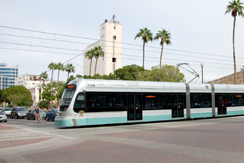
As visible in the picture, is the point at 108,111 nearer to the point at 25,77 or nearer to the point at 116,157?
the point at 116,157

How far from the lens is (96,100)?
17.8 meters

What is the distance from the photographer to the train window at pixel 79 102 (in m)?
17.0

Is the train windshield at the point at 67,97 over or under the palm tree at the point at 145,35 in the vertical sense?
under

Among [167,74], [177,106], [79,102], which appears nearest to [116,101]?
[79,102]

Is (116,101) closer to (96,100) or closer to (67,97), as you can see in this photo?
(96,100)

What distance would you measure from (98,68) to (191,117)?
68826mm

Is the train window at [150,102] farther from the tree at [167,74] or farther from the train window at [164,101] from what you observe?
the tree at [167,74]

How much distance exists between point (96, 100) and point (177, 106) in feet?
24.8

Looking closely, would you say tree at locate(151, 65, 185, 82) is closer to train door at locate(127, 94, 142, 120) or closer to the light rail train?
the light rail train

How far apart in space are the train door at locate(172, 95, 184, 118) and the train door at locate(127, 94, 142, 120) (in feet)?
11.5

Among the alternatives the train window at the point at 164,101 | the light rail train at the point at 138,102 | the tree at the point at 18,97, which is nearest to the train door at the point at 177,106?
the light rail train at the point at 138,102

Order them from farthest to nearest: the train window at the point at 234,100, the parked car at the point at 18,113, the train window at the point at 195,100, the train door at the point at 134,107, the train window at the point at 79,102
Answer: the parked car at the point at 18,113 < the train window at the point at 234,100 < the train window at the point at 195,100 < the train door at the point at 134,107 < the train window at the point at 79,102

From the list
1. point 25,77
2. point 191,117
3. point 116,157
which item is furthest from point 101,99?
point 25,77

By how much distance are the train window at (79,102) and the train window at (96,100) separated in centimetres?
39
